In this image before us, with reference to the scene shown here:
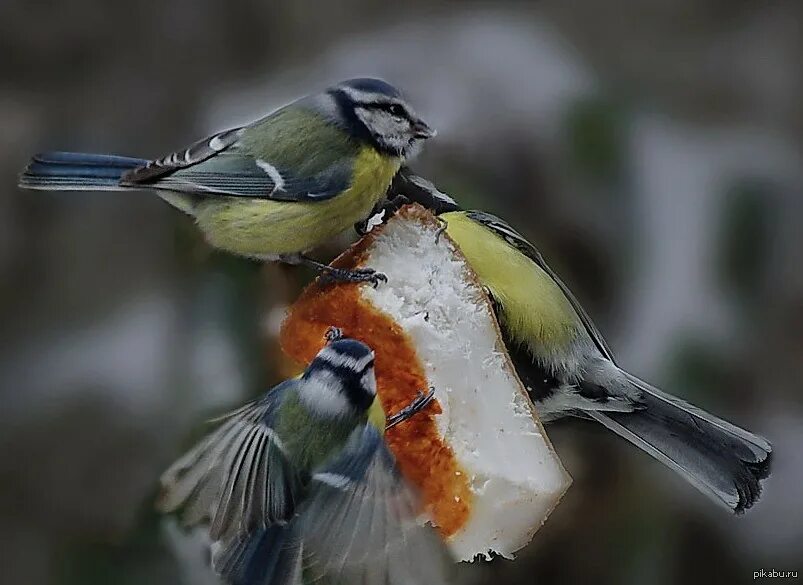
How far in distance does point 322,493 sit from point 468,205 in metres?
0.32

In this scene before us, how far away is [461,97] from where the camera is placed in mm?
801

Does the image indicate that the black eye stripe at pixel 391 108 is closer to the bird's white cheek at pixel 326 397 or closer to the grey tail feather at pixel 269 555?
the bird's white cheek at pixel 326 397

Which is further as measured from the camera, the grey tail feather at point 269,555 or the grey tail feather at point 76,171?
the grey tail feather at point 76,171

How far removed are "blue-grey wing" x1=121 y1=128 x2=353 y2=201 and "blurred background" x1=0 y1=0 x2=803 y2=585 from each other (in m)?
0.04

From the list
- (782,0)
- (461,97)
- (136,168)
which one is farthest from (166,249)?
(782,0)

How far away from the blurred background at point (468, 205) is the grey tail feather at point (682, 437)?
18mm

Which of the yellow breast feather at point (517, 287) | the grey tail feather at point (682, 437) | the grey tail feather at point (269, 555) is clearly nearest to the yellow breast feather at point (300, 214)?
the yellow breast feather at point (517, 287)

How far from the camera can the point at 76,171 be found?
27.2 inches

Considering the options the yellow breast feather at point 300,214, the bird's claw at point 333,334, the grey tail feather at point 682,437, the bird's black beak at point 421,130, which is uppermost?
the bird's black beak at point 421,130

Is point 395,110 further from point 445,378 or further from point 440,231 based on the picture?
point 445,378

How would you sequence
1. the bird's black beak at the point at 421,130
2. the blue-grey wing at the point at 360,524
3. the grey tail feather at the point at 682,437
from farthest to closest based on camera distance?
the grey tail feather at the point at 682,437 < the bird's black beak at the point at 421,130 < the blue-grey wing at the point at 360,524

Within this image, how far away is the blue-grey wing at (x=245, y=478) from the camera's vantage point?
22.2 inches

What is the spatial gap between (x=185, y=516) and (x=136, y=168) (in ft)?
0.89

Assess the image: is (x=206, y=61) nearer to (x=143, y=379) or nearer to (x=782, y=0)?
(x=143, y=379)
